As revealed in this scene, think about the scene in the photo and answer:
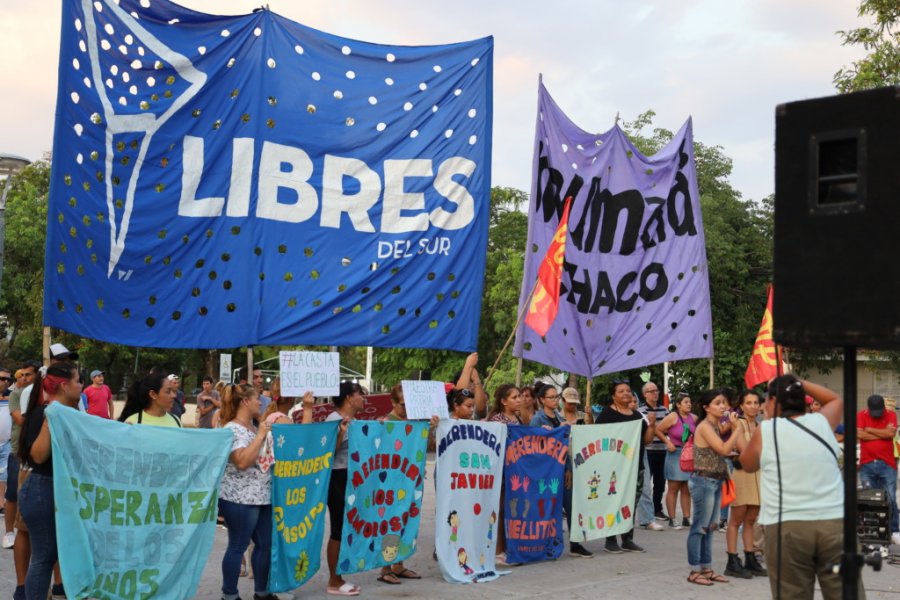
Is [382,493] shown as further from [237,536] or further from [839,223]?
[839,223]

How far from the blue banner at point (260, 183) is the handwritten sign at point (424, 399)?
16.3 inches

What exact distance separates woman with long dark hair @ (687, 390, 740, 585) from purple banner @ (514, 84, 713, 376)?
218 centimetres

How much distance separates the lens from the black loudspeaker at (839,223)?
4.99 metres

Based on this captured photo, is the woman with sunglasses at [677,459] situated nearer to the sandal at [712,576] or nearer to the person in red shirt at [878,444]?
the person in red shirt at [878,444]

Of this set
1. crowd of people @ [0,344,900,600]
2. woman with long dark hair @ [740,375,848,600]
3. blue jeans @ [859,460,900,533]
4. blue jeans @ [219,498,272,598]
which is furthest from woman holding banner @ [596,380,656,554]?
woman with long dark hair @ [740,375,848,600]

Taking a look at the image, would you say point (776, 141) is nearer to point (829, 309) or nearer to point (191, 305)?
point (829, 309)

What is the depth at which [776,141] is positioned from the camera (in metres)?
5.55

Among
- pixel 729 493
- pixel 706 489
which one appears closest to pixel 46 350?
pixel 706 489

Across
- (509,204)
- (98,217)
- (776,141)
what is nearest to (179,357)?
(509,204)

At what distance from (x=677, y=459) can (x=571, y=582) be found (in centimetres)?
464

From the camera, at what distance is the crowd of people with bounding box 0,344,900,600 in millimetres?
5836

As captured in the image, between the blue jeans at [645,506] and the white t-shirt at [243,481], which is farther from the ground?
the white t-shirt at [243,481]

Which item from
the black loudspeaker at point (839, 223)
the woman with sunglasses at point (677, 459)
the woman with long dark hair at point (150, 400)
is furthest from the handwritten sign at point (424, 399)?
the woman with sunglasses at point (677, 459)

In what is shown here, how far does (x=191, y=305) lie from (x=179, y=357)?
4226 cm
